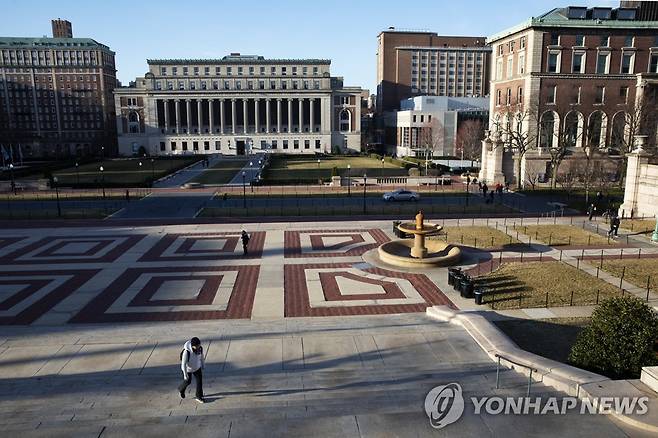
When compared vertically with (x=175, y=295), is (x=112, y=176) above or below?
above

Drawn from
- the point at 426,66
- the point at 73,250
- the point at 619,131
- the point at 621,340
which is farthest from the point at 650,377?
the point at 426,66

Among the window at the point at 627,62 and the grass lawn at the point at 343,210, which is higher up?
the window at the point at 627,62

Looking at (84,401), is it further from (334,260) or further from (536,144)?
(536,144)

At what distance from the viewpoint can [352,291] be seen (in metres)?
24.5

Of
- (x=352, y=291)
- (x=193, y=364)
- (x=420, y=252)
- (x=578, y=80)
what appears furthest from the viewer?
(x=578, y=80)

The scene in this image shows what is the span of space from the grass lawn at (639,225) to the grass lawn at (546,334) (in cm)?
2191

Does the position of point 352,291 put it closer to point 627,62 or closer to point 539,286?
point 539,286

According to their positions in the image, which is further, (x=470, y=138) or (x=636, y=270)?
(x=470, y=138)

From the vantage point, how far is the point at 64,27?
172 m

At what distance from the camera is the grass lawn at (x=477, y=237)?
3378 centimetres

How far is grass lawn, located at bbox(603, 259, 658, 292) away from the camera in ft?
81.8

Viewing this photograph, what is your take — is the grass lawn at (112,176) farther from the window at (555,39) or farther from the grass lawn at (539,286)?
the window at (555,39)

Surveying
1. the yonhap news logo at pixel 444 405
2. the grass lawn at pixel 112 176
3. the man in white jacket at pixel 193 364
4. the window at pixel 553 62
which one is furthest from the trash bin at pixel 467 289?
the window at pixel 553 62

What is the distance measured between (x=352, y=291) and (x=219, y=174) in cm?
6403
